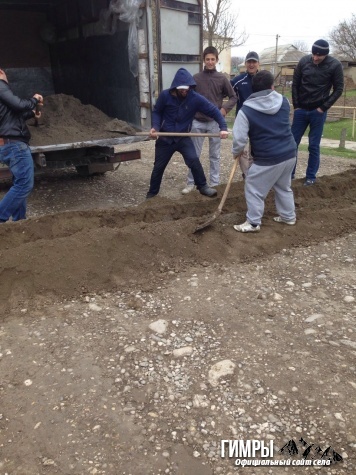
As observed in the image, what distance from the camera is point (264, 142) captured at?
4.68m

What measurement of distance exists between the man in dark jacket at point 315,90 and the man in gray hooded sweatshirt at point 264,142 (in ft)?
5.69

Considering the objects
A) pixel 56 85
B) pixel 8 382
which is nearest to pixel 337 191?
pixel 8 382

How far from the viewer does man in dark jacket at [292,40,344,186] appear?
6.03 m

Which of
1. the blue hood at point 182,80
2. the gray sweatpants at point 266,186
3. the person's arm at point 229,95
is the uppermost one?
the blue hood at point 182,80

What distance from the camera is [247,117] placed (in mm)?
4598

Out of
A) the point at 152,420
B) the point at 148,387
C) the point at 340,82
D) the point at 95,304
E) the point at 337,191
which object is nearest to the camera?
the point at 152,420

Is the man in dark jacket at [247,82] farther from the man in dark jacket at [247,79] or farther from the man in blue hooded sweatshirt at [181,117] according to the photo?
the man in blue hooded sweatshirt at [181,117]

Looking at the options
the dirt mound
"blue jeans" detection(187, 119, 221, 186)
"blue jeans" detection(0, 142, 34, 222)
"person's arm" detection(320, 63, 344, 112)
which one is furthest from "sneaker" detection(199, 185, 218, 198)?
"blue jeans" detection(0, 142, 34, 222)

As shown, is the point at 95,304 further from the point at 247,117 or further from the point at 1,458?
the point at 247,117

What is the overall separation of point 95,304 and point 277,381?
1.67 metres

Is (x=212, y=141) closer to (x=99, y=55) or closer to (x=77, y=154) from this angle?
(x=77, y=154)

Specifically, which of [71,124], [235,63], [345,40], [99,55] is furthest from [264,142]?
[235,63]

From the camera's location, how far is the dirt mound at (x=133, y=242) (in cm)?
394

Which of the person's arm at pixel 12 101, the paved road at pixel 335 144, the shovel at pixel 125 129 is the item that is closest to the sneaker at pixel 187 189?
the shovel at pixel 125 129
